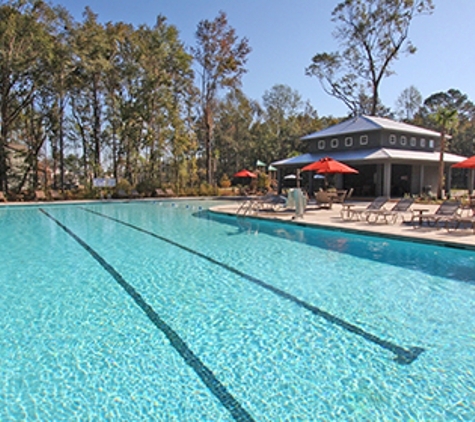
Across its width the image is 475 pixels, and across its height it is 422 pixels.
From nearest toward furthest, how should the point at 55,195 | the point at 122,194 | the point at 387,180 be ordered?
the point at 387,180 < the point at 55,195 < the point at 122,194

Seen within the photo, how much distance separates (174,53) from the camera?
86.9 ft

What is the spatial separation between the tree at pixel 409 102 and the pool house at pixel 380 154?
101ft

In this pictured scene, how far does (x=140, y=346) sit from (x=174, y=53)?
26.4 metres

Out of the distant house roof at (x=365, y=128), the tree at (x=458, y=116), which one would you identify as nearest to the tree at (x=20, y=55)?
the distant house roof at (x=365, y=128)

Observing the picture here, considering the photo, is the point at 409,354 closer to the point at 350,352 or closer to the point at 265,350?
the point at 350,352

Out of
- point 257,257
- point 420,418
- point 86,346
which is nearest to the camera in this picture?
point 420,418

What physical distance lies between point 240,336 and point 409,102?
2263 inches

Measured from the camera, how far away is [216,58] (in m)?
28.2

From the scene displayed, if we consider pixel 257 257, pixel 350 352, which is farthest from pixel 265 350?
pixel 257 257

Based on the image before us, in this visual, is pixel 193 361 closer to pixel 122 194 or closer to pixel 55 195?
pixel 122 194

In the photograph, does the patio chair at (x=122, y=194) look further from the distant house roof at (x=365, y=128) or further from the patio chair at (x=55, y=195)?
the distant house roof at (x=365, y=128)

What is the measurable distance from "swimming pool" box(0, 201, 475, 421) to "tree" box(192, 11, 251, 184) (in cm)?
2277

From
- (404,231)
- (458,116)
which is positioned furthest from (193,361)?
(458,116)

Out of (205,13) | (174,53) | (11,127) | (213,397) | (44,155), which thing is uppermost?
(205,13)
